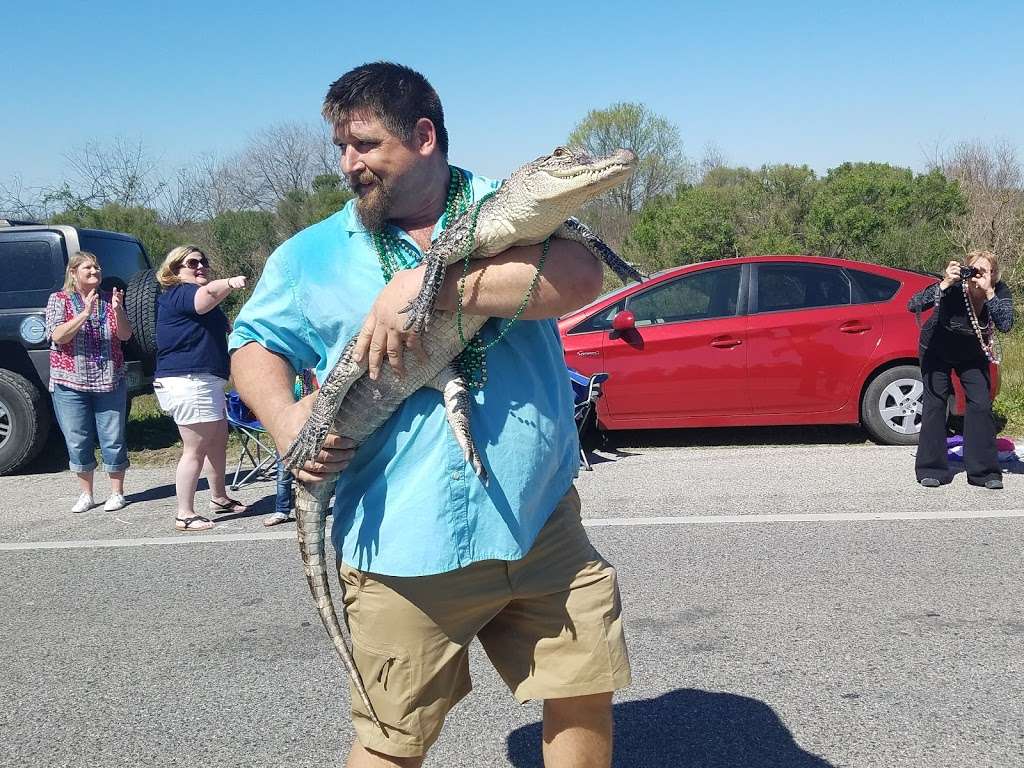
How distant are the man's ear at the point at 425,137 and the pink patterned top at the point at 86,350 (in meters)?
5.80

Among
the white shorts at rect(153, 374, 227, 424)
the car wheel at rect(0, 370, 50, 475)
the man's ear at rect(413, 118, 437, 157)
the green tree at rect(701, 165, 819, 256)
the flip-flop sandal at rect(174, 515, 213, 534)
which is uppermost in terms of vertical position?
the green tree at rect(701, 165, 819, 256)

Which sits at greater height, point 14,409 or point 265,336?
point 265,336

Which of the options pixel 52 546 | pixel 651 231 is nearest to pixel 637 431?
pixel 52 546

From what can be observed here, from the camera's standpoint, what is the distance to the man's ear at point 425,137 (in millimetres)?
2137

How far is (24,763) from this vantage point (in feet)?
11.1

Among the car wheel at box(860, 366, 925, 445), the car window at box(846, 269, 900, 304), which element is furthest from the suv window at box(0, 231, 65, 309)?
the car wheel at box(860, 366, 925, 445)

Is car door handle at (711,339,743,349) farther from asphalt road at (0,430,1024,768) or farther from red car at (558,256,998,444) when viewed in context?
asphalt road at (0,430,1024,768)

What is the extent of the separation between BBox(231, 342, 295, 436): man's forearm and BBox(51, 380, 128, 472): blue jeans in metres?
5.52

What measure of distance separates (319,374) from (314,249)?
32 centimetres

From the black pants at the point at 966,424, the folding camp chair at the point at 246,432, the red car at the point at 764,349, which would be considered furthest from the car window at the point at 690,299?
the folding camp chair at the point at 246,432

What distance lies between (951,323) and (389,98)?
6.06 m

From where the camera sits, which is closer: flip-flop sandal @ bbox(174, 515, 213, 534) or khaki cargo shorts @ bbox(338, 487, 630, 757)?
khaki cargo shorts @ bbox(338, 487, 630, 757)

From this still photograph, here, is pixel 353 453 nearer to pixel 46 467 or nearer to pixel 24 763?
pixel 24 763

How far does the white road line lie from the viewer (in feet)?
19.9
